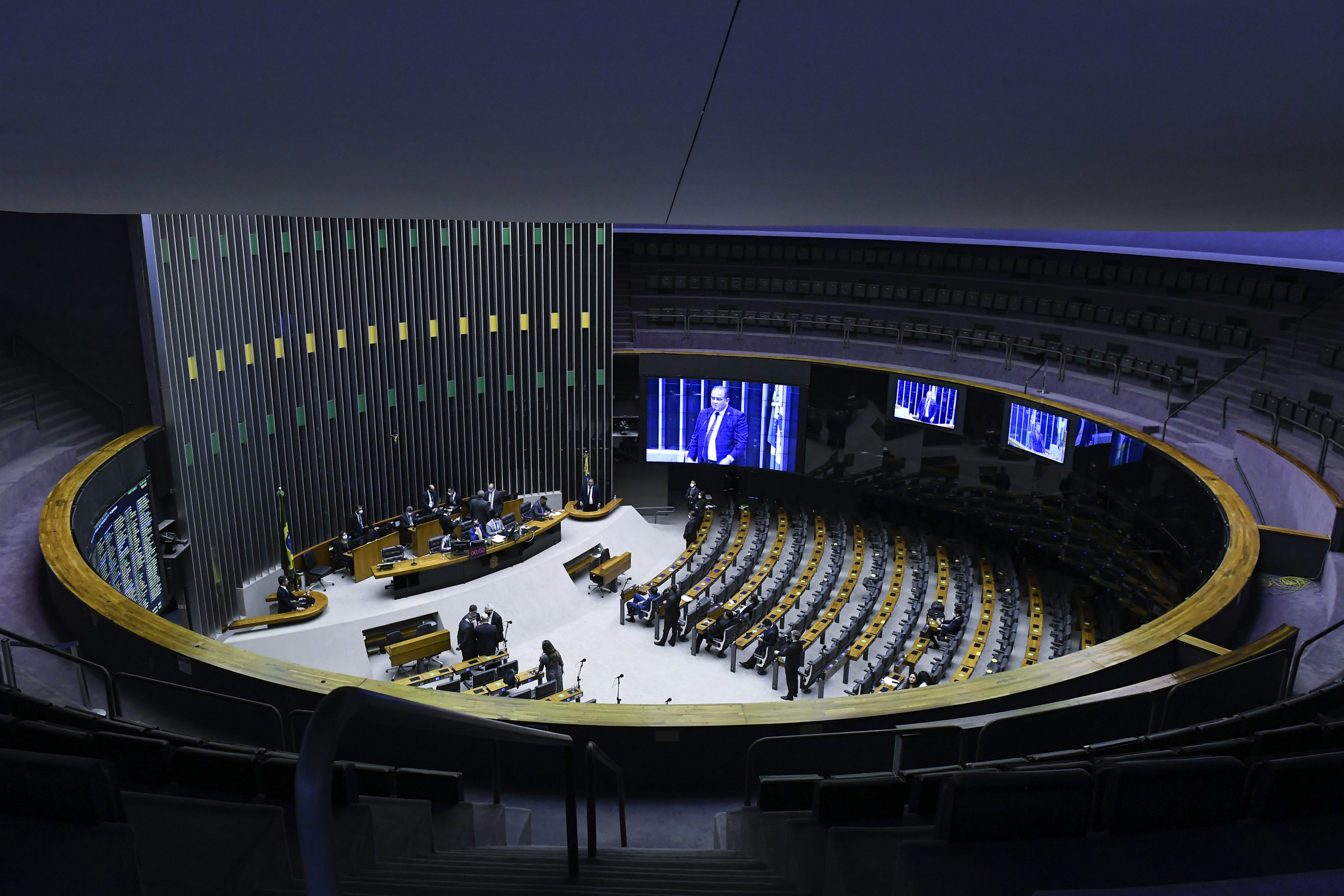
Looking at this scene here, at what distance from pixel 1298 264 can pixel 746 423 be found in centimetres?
851

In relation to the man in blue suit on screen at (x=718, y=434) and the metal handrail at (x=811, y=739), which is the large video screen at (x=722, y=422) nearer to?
the man in blue suit on screen at (x=718, y=434)

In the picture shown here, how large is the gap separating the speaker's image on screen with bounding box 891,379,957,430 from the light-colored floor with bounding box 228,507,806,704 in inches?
199

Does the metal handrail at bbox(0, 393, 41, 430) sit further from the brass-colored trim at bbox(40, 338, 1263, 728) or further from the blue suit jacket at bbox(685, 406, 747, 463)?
the blue suit jacket at bbox(685, 406, 747, 463)

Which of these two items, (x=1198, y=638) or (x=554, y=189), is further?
(x=1198, y=638)

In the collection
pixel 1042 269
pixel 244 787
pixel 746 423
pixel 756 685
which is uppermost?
pixel 1042 269

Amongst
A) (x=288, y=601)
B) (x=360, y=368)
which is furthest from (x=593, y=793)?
(x=360, y=368)

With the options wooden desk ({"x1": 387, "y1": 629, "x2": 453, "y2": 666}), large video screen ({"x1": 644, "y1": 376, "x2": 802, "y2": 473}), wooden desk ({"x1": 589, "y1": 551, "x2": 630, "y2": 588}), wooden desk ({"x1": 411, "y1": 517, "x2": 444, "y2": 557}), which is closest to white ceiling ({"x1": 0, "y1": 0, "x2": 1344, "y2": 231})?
wooden desk ({"x1": 387, "y1": 629, "x2": 453, "y2": 666})

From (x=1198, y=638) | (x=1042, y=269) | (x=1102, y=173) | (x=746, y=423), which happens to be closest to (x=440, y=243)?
(x=746, y=423)

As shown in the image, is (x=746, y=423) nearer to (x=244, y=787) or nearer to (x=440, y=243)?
(x=440, y=243)

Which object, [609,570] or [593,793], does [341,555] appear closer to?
[609,570]

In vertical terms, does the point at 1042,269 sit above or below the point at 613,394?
above

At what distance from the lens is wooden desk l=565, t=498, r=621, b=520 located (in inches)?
594

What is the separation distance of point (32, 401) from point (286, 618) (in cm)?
378

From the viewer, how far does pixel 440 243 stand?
44.8ft
